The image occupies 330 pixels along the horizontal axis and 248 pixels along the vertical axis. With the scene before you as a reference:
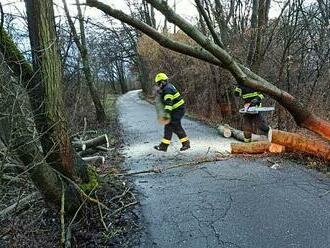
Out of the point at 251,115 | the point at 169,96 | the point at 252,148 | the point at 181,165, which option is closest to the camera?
the point at 181,165

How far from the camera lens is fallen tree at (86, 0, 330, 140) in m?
5.02

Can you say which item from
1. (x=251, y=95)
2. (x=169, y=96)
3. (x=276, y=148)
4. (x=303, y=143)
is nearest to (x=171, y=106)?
(x=169, y=96)

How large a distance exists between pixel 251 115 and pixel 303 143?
2569 millimetres

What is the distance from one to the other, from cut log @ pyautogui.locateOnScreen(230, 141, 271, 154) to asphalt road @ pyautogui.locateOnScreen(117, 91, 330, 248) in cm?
53

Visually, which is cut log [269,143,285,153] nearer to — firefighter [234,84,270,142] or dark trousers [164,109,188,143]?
firefighter [234,84,270,142]

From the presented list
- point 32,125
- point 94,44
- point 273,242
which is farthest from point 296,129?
point 94,44

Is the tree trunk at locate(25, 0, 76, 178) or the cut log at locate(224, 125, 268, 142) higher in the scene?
the tree trunk at locate(25, 0, 76, 178)

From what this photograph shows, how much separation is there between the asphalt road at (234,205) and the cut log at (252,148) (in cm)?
53

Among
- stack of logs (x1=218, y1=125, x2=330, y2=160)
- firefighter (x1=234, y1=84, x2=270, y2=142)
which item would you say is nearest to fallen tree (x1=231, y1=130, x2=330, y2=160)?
stack of logs (x1=218, y1=125, x2=330, y2=160)

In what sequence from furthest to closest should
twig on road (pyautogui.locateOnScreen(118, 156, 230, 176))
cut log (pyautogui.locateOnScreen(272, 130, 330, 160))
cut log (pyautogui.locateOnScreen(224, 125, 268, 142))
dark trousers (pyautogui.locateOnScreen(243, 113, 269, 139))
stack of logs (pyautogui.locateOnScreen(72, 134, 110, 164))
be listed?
cut log (pyautogui.locateOnScreen(224, 125, 268, 142)), dark trousers (pyautogui.locateOnScreen(243, 113, 269, 139)), stack of logs (pyautogui.locateOnScreen(72, 134, 110, 164)), twig on road (pyautogui.locateOnScreen(118, 156, 230, 176)), cut log (pyautogui.locateOnScreen(272, 130, 330, 160))

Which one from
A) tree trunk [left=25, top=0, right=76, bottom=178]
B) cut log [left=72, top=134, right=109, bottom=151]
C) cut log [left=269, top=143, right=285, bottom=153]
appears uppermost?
tree trunk [left=25, top=0, right=76, bottom=178]

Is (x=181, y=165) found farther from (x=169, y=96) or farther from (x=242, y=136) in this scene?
(x=242, y=136)

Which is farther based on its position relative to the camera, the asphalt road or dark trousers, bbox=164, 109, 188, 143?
dark trousers, bbox=164, 109, 188, 143

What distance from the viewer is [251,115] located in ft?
32.3
